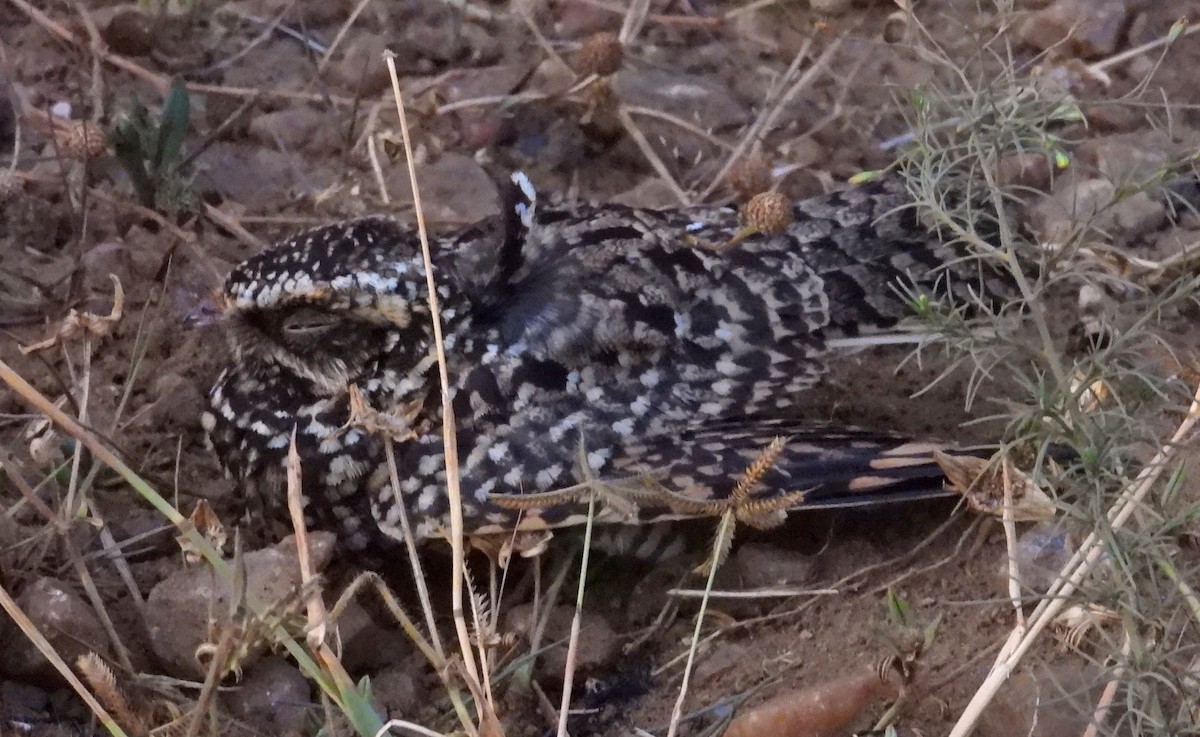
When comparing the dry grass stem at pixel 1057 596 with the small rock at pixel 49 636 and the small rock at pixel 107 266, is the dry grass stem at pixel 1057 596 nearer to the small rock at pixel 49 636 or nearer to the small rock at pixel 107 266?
the small rock at pixel 49 636

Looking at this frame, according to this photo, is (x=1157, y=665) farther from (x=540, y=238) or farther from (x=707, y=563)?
(x=540, y=238)

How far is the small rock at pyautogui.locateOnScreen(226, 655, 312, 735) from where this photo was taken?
1628 mm

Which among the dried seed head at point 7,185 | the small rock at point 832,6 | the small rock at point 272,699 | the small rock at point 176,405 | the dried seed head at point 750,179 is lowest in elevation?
the small rock at point 272,699

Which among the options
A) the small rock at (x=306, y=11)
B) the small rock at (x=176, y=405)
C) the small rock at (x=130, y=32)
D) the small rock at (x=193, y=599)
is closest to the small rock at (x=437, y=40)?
the small rock at (x=306, y=11)

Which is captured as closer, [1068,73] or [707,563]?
[707,563]

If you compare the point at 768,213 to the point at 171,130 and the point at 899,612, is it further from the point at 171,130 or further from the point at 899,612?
the point at 171,130

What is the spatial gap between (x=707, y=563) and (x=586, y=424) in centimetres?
33

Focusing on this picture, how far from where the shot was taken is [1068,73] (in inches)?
111

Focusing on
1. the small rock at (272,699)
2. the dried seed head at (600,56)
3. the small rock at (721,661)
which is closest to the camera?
the small rock at (272,699)

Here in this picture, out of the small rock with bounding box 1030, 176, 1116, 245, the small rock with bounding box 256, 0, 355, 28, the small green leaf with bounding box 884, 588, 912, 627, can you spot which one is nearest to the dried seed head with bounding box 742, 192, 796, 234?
the small rock with bounding box 1030, 176, 1116, 245

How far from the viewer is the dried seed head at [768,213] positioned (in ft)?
7.32

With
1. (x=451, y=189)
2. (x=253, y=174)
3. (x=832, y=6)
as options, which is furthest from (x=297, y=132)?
(x=832, y=6)

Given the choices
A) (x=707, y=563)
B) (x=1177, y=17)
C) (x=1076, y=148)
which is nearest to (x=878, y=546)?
(x=707, y=563)

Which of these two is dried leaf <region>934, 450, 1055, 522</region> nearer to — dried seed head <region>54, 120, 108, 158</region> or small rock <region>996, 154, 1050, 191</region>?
small rock <region>996, 154, 1050, 191</region>
